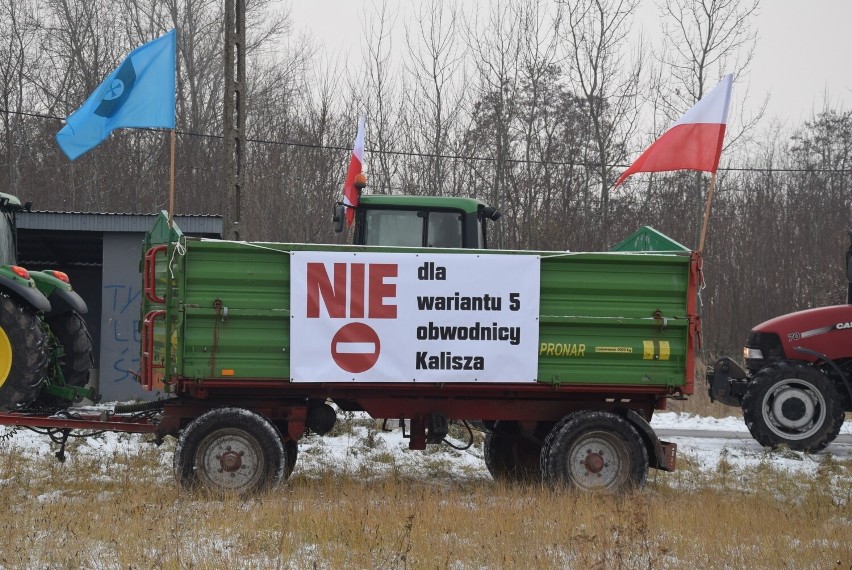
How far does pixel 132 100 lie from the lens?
9.06m

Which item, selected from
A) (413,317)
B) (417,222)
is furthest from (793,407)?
(413,317)

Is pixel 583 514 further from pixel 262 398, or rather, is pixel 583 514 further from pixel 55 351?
pixel 55 351

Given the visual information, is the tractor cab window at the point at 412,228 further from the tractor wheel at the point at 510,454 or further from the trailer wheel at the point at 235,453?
the trailer wheel at the point at 235,453

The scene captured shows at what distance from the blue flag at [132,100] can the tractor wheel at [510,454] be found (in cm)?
425

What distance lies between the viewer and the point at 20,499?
7984mm

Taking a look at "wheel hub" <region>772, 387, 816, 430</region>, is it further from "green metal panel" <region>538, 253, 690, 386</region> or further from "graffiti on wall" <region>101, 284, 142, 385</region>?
"graffiti on wall" <region>101, 284, 142, 385</region>

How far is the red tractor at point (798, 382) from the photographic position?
12.1 meters

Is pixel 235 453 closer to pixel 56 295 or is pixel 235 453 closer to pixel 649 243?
pixel 56 295

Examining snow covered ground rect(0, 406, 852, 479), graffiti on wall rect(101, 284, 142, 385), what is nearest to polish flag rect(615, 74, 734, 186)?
snow covered ground rect(0, 406, 852, 479)

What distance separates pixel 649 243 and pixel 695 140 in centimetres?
104

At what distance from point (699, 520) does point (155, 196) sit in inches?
921

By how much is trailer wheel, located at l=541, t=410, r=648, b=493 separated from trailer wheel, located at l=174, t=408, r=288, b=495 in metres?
2.28

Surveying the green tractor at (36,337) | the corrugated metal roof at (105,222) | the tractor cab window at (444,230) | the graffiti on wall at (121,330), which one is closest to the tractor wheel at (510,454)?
the tractor cab window at (444,230)

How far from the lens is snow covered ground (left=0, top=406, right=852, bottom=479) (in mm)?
10195
